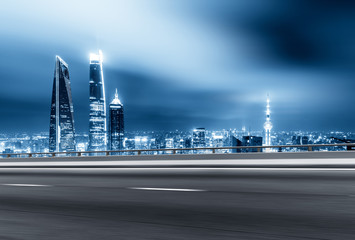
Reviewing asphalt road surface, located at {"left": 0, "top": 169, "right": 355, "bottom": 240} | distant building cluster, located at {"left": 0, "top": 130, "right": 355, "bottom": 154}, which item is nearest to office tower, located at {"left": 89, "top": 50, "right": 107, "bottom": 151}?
distant building cluster, located at {"left": 0, "top": 130, "right": 355, "bottom": 154}

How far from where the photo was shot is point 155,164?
52.8 feet

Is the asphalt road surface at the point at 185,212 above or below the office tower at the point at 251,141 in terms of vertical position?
below

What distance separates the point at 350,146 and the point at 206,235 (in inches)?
573

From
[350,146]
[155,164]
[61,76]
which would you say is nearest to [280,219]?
[155,164]

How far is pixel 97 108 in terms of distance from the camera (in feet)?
477

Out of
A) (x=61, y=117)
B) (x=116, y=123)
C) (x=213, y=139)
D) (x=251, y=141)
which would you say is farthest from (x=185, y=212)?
(x=116, y=123)

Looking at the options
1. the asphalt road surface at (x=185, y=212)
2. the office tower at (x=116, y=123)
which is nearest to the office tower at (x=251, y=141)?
the asphalt road surface at (x=185, y=212)

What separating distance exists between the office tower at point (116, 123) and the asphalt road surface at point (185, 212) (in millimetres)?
95172

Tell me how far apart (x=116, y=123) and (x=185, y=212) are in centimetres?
12001

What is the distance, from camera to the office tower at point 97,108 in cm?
12207

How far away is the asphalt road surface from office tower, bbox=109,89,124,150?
9517 cm

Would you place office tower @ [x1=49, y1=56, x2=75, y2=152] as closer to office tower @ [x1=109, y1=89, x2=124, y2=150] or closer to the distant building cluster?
office tower @ [x1=109, y1=89, x2=124, y2=150]

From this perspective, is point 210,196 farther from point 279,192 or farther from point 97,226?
point 97,226

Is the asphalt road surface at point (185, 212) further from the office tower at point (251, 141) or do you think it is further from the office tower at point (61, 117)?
the office tower at point (61, 117)
